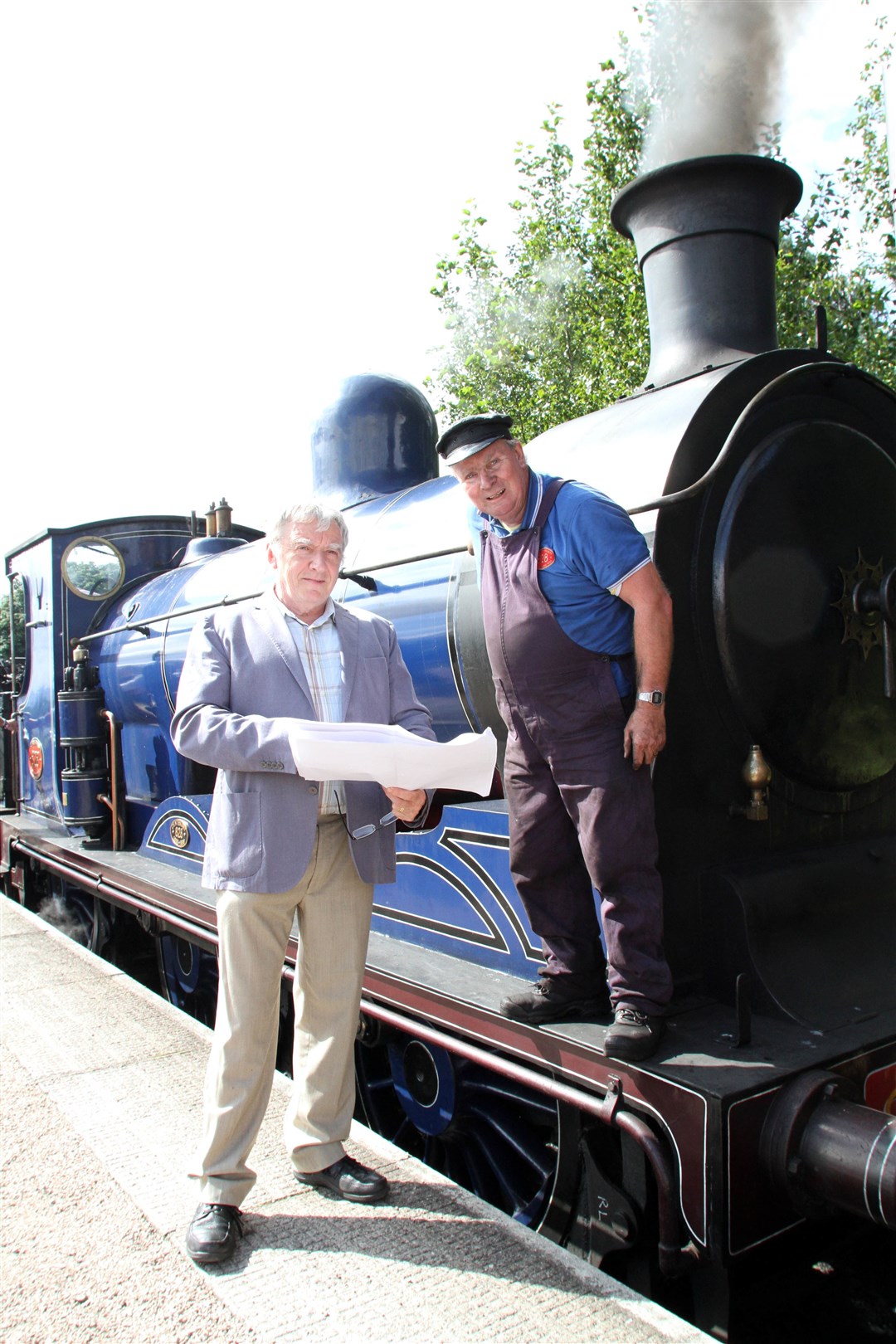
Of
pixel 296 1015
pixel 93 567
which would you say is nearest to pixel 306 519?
pixel 296 1015

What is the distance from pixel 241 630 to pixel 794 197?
2.15 metres

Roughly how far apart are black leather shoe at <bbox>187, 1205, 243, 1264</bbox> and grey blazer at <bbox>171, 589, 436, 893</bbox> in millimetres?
642

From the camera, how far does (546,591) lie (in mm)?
2191

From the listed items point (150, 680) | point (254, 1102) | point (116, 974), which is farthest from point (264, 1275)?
point (150, 680)

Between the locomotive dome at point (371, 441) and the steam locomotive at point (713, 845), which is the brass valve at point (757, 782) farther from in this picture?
the locomotive dome at point (371, 441)

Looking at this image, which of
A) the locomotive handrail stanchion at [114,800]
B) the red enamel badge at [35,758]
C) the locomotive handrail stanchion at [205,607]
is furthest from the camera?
the red enamel badge at [35,758]

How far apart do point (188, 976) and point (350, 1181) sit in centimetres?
242

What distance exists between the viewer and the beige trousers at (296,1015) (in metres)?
2.04

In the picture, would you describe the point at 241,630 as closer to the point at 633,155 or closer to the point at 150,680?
the point at 150,680

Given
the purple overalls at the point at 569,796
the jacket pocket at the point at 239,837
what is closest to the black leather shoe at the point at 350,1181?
the purple overalls at the point at 569,796

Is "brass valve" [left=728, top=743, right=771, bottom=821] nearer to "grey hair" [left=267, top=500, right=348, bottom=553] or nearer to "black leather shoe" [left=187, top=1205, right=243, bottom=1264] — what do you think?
"grey hair" [left=267, top=500, right=348, bottom=553]

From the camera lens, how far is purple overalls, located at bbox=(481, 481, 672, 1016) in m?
2.09

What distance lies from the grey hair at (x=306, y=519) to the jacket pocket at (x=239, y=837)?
22.0 inches

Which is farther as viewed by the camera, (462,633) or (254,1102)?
(462,633)
